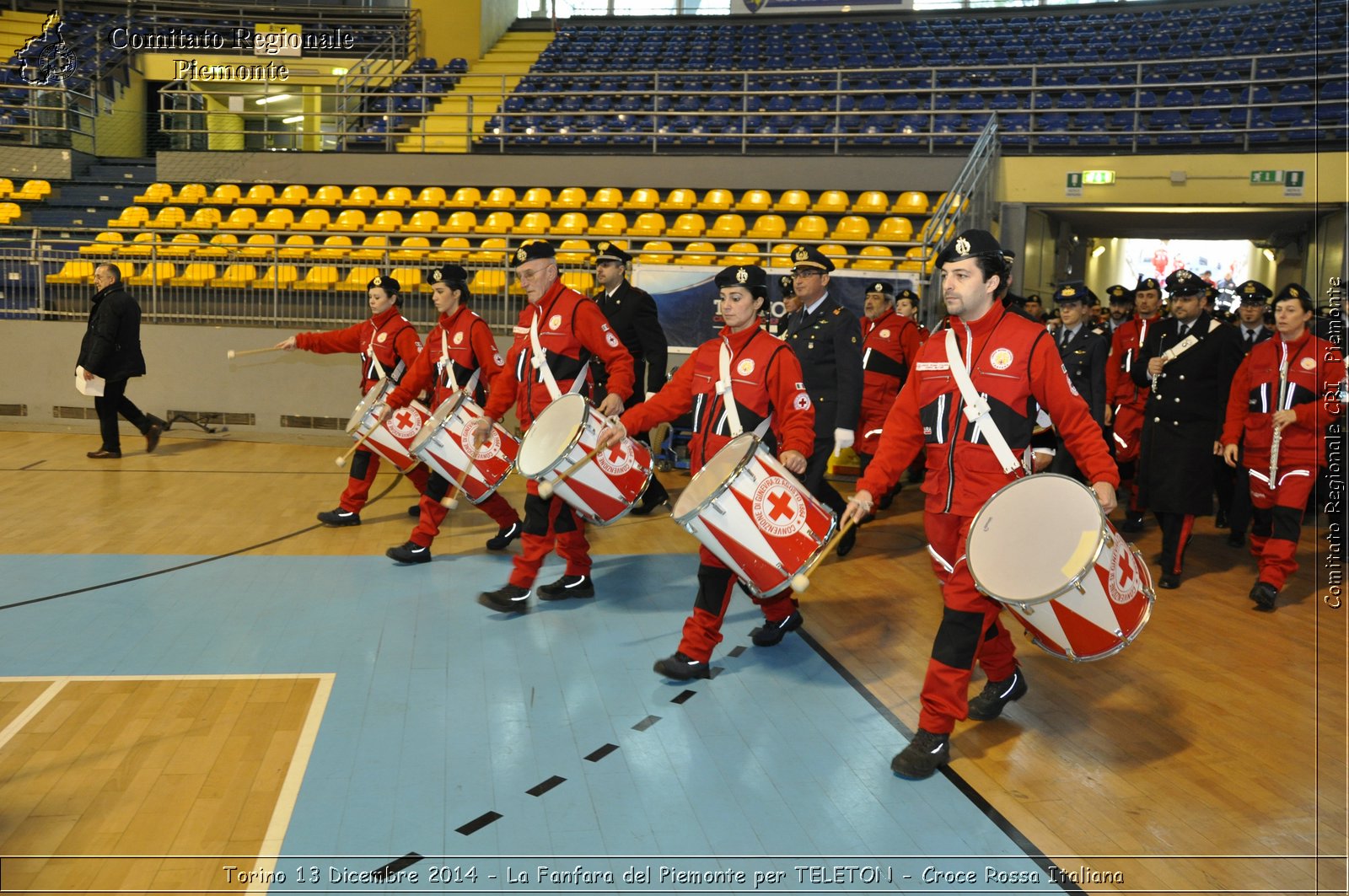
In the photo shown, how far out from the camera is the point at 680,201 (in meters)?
15.2

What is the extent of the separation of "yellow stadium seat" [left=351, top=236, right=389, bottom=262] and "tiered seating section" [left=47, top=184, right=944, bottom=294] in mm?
22

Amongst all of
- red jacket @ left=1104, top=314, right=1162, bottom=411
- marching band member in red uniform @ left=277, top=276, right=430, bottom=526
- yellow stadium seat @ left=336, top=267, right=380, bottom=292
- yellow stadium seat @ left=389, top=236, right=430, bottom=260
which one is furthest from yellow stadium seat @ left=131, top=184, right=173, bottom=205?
red jacket @ left=1104, top=314, right=1162, bottom=411

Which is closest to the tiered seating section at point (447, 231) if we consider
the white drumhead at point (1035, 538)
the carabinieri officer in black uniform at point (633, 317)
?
the carabinieri officer in black uniform at point (633, 317)

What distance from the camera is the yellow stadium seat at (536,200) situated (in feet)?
51.0

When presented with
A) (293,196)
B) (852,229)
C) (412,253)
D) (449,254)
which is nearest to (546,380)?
(449,254)

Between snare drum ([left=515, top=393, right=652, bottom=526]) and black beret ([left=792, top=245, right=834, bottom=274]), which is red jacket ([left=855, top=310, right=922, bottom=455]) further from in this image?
snare drum ([left=515, top=393, right=652, bottom=526])

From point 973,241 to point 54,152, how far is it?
18.0 metres

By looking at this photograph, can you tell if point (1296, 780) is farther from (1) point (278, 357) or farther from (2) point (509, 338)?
(1) point (278, 357)

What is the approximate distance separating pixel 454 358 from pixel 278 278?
6.36 m

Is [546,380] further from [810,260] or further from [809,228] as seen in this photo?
[809,228]

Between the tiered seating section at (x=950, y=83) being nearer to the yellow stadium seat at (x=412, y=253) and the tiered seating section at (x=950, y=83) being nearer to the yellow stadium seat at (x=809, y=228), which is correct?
the yellow stadium seat at (x=809, y=228)

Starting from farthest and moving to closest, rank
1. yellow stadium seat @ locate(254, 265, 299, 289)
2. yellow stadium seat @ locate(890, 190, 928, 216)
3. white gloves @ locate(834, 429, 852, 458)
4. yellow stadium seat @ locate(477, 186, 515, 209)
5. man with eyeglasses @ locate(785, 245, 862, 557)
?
yellow stadium seat @ locate(477, 186, 515, 209), yellow stadium seat @ locate(890, 190, 928, 216), yellow stadium seat @ locate(254, 265, 299, 289), man with eyeglasses @ locate(785, 245, 862, 557), white gloves @ locate(834, 429, 852, 458)

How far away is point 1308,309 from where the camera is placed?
662cm

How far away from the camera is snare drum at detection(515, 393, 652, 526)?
17.6 ft
